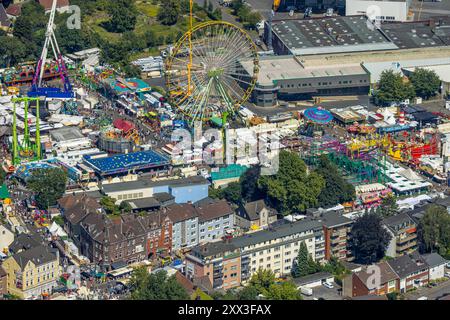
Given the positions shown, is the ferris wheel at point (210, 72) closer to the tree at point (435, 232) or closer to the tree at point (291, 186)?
the tree at point (291, 186)

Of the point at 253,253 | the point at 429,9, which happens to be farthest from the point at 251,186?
the point at 429,9

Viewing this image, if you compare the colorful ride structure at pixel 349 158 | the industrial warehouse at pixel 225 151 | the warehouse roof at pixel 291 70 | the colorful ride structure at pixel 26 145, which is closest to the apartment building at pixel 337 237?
the industrial warehouse at pixel 225 151

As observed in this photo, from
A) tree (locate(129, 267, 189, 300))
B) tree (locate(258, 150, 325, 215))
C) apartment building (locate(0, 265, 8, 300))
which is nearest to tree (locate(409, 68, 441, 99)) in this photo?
tree (locate(258, 150, 325, 215))

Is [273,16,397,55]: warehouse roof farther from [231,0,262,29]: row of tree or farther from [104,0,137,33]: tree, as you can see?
[104,0,137,33]: tree

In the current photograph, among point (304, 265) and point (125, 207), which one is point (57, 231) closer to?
point (125, 207)
